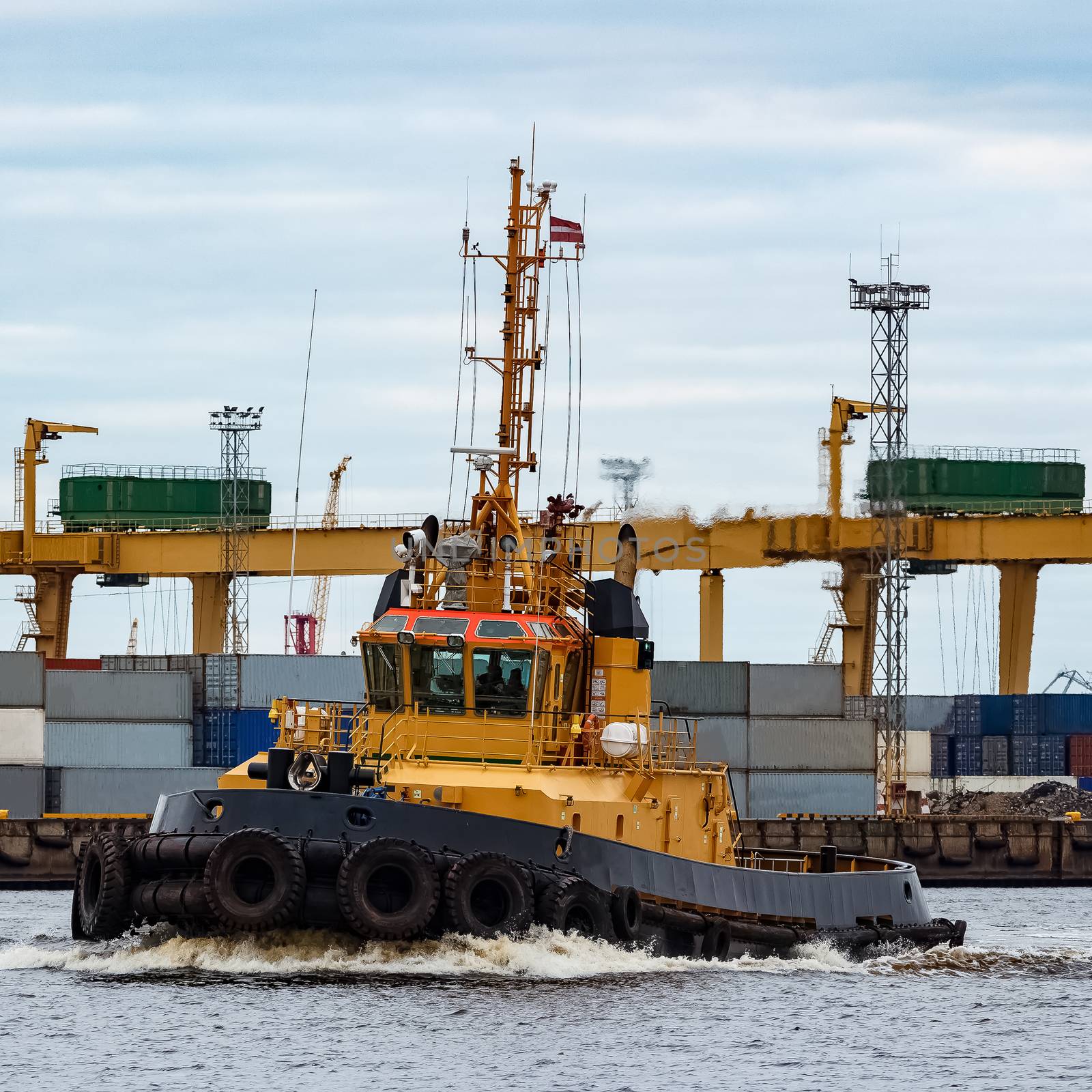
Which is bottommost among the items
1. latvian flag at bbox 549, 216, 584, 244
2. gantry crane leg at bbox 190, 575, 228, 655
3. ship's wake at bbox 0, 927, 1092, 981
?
ship's wake at bbox 0, 927, 1092, 981

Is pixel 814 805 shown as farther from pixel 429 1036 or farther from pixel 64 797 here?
pixel 429 1036

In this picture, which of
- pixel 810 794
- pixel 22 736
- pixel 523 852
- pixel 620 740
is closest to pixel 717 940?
pixel 620 740

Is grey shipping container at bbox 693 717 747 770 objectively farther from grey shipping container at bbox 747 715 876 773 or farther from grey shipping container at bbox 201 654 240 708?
grey shipping container at bbox 201 654 240 708

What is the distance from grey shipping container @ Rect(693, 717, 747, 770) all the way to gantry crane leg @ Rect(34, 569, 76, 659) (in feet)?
66.7

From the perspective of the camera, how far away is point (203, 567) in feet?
200

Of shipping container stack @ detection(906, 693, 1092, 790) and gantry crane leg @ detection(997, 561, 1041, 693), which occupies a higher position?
gantry crane leg @ detection(997, 561, 1041, 693)

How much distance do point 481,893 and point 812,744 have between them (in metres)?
34.0

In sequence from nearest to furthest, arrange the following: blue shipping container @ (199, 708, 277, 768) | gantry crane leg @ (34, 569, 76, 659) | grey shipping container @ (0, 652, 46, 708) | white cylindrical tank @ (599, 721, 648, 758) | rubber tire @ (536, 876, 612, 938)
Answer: rubber tire @ (536, 876, 612, 938)
white cylindrical tank @ (599, 721, 648, 758)
grey shipping container @ (0, 652, 46, 708)
blue shipping container @ (199, 708, 277, 768)
gantry crane leg @ (34, 569, 76, 659)

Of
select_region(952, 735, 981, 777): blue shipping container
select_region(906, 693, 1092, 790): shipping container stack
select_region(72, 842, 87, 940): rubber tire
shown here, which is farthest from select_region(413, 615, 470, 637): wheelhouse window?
select_region(952, 735, 981, 777): blue shipping container

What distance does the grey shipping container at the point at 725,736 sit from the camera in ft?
178

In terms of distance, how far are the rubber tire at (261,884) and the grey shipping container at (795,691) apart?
3324cm

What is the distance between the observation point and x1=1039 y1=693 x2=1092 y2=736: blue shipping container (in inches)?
2908

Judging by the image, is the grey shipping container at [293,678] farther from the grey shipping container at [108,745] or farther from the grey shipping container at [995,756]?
the grey shipping container at [995,756]

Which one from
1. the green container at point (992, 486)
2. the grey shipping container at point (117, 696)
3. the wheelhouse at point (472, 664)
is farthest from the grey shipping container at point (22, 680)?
the wheelhouse at point (472, 664)
